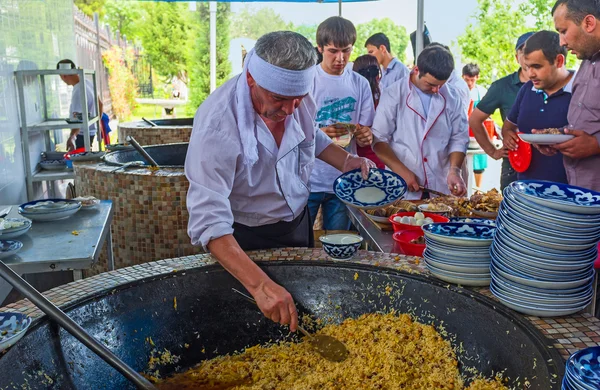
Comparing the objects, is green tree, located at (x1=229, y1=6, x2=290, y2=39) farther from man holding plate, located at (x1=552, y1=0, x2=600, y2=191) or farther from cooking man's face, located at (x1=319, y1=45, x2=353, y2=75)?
man holding plate, located at (x1=552, y1=0, x2=600, y2=191)

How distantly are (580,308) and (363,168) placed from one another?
1169mm

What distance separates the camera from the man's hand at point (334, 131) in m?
3.14

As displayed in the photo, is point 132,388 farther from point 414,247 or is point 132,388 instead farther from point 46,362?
point 414,247

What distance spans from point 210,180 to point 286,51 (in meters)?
0.44

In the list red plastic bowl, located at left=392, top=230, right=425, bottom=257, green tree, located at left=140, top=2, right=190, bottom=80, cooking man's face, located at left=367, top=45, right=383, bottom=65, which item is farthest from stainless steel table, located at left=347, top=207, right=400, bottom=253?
green tree, located at left=140, top=2, right=190, bottom=80

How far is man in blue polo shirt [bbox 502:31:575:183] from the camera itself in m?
2.99

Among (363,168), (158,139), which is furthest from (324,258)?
(158,139)

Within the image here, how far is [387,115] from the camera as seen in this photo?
3230 mm

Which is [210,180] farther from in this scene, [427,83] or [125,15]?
[125,15]

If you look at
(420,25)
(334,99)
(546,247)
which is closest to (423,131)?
(334,99)

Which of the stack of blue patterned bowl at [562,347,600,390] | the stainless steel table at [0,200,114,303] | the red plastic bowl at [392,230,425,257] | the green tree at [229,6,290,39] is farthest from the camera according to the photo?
the green tree at [229,6,290,39]

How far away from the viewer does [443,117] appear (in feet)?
10.4

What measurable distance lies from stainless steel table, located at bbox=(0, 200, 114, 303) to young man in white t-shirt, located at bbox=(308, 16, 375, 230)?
1.30 m

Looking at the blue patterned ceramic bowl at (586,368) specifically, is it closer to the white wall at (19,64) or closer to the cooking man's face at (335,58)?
the cooking man's face at (335,58)
